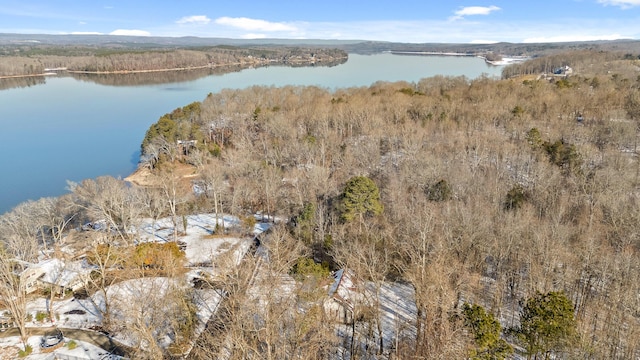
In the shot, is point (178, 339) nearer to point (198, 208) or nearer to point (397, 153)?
point (198, 208)

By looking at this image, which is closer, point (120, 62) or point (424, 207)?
point (424, 207)

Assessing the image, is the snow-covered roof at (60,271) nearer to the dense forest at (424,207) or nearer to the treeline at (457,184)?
the dense forest at (424,207)

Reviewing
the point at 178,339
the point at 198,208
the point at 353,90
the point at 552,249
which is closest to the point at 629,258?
the point at 552,249

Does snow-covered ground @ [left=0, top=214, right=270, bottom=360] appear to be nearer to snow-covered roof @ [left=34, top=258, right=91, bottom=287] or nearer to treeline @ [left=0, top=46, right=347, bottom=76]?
snow-covered roof @ [left=34, top=258, right=91, bottom=287]

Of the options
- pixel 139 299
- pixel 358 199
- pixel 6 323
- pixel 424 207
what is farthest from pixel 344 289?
pixel 6 323

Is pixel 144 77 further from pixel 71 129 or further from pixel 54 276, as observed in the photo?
pixel 54 276

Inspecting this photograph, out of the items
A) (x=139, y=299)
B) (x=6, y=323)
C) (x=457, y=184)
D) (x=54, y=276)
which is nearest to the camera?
(x=139, y=299)

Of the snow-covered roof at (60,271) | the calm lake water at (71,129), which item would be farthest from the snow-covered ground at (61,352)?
the calm lake water at (71,129)
